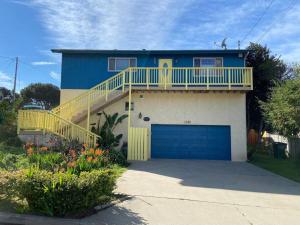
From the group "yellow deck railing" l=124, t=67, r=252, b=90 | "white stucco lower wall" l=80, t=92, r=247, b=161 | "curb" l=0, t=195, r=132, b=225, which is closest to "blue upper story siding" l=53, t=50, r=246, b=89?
"yellow deck railing" l=124, t=67, r=252, b=90

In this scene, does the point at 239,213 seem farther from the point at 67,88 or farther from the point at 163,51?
the point at 67,88

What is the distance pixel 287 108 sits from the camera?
57.5 ft

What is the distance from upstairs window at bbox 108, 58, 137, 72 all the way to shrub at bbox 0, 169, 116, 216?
15.2 metres

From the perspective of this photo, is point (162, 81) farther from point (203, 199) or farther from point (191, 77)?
point (203, 199)

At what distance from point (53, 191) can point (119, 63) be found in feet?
52.4

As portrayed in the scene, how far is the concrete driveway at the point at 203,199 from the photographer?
6.58 m

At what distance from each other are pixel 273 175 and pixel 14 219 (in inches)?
429

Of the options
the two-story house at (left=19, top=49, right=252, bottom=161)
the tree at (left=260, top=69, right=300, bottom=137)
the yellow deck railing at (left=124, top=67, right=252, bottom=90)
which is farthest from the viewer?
the two-story house at (left=19, top=49, right=252, bottom=161)

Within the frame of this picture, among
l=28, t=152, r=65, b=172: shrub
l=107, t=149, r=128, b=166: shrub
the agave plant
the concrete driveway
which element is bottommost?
the concrete driveway

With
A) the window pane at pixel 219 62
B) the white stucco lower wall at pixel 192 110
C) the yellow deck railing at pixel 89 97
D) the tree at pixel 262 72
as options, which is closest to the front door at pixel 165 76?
the white stucco lower wall at pixel 192 110

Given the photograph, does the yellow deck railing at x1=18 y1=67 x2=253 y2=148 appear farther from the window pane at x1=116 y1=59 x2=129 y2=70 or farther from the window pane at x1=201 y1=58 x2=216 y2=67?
the window pane at x1=116 y1=59 x2=129 y2=70

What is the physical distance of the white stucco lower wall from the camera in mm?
18578

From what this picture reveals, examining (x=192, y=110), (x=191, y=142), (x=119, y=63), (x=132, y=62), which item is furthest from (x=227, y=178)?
(x=119, y=63)

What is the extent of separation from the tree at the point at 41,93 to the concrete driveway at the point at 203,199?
4716cm
